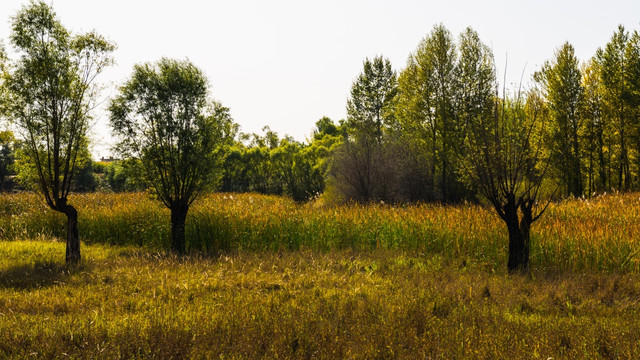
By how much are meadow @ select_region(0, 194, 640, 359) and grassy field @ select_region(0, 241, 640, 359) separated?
0.03 m

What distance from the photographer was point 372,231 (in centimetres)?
1139

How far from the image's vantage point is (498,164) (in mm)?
8070

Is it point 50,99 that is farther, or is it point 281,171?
point 281,171

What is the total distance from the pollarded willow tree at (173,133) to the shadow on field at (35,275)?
3.06 metres

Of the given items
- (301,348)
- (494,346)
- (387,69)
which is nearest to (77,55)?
(301,348)

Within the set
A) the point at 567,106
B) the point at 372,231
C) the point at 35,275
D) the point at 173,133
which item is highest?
the point at 567,106

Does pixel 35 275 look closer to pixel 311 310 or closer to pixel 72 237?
pixel 72 237

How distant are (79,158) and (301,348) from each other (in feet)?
29.0

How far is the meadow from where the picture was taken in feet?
14.8

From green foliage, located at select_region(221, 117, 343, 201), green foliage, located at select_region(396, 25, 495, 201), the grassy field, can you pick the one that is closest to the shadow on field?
the grassy field

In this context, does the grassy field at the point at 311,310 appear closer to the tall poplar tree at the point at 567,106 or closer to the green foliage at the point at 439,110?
the green foliage at the point at 439,110

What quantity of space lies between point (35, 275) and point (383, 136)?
21.0 metres

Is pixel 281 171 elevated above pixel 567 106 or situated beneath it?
situated beneath

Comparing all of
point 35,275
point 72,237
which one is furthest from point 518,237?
point 72,237
